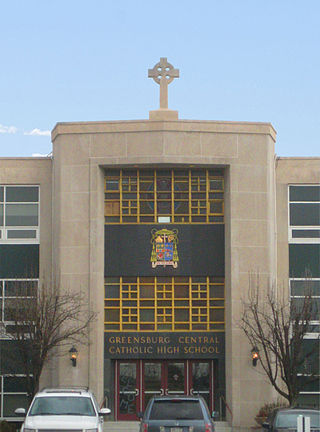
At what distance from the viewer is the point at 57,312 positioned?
103ft

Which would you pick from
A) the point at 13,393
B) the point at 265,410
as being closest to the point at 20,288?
the point at 13,393

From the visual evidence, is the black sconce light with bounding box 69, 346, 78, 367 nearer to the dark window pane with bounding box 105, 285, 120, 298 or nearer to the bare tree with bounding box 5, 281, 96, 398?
the bare tree with bounding box 5, 281, 96, 398

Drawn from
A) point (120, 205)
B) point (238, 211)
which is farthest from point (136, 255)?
point (238, 211)

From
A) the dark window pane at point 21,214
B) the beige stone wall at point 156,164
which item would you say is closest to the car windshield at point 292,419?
the beige stone wall at point 156,164

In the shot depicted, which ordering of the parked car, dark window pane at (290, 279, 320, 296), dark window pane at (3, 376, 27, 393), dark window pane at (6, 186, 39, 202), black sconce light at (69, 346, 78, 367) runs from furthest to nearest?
dark window pane at (6, 186, 39, 202)
dark window pane at (290, 279, 320, 296)
dark window pane at (3, 376, 27, 393)
black sconce light at (69, 346, 78, 367)
the parked car

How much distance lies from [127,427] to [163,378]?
8.09ft

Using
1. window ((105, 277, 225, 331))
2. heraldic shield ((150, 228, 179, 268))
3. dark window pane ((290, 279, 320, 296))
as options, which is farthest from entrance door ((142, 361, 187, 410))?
dark window pane ((290, 279, 320, 296))

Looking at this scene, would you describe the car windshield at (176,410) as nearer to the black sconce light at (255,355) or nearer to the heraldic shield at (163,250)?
the black sconce light at (255,355)

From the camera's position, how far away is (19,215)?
34.6 m

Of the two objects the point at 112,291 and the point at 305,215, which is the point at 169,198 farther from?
the point at 305,215

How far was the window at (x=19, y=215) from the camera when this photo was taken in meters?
34.4

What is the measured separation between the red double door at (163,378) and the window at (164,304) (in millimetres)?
1293

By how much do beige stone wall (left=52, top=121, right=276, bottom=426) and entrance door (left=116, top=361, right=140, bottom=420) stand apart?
1.04 m

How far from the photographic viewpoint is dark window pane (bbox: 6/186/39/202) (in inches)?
1366
